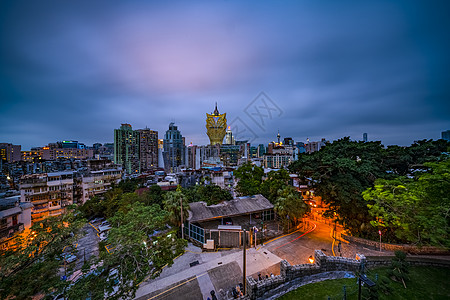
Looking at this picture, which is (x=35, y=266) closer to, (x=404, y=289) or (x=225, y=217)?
(x=225, y=217)

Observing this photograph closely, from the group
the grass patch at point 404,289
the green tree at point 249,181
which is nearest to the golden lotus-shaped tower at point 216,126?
the green tree at point 249,181

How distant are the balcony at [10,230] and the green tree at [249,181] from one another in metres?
26.8

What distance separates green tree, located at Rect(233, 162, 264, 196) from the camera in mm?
26769

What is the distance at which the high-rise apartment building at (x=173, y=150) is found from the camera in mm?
116125

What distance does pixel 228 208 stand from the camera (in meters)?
20.3

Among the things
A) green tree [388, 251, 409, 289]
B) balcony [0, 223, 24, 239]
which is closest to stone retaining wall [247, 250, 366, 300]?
green tree [388, 251, 409, 289]

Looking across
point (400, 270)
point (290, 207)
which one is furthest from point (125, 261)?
point (400, 270)

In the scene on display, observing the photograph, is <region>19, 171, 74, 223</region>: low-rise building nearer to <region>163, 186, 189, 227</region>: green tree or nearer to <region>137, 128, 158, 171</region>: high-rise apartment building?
<region>163, 186, 189, 227</region>: green tree

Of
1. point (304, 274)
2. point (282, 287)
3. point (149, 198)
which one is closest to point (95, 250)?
point (149, 198)

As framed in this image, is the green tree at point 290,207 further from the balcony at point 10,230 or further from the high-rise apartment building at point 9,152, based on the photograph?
the high-rise apartment building at point 9,152

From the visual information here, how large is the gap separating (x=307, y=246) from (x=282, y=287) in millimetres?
6964

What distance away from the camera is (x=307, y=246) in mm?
16781

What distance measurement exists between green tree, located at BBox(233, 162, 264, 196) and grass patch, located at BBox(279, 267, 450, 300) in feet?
49.2

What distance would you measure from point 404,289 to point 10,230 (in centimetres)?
3517
